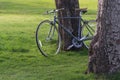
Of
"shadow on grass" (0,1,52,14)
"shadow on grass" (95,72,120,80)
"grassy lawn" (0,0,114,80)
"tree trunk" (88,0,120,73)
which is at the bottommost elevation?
"shadow on grass" (0,1,52,14)

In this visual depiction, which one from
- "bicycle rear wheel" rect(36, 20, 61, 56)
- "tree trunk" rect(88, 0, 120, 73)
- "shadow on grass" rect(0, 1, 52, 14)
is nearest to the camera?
"tree trunk" rect(88, 0, 120, 73)

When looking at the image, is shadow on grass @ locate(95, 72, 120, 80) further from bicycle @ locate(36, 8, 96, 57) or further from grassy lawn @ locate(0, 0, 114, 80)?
bicycle @ locate(36, 8, 96, 57)

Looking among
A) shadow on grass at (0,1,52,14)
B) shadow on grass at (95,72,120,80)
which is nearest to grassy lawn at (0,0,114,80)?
shadow on grass at (95,72,120,80)

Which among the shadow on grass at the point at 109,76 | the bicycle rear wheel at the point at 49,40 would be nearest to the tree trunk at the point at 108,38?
the shadow on grass at the point at 109,76

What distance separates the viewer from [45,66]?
8.86 metres

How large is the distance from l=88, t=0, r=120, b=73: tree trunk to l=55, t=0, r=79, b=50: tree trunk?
3.10 m

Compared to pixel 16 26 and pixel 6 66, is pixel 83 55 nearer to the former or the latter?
pixel 6 66

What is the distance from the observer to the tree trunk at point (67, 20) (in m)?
10.5

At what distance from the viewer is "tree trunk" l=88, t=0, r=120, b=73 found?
284 inches

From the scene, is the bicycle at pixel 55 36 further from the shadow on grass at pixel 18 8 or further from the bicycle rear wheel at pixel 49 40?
the shadow on grass at pixel 18 8

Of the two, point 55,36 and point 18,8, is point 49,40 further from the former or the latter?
point 18,8

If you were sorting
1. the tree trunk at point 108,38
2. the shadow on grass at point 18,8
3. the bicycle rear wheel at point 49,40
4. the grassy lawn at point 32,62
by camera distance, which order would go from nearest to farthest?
the tree trunk at point 108,38 < the grassy lawn at point 32,62 < the bicycle rear wheel at point 49,40 < the shadow on grass at point 18,8

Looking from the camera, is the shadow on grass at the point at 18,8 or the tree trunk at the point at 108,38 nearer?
the tree trunk at the point at 108,38

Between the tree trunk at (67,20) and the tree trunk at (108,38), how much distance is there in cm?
310
